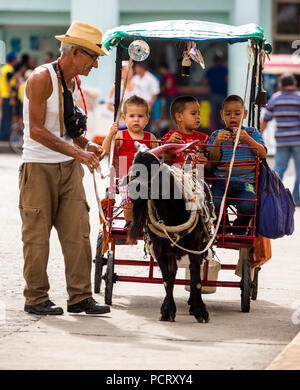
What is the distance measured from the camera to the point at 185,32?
25.3 feet

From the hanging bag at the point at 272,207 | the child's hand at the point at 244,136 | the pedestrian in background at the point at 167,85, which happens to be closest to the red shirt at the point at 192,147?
the child's hand at the point at 244,136

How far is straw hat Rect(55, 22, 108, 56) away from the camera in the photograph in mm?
6992

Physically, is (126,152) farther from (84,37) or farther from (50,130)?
(84,37)

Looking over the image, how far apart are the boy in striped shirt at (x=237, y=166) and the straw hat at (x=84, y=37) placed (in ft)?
3.80

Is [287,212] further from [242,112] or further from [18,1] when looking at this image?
[18,1]

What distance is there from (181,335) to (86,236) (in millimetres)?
1226

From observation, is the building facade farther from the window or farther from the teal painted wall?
the teal painted wall

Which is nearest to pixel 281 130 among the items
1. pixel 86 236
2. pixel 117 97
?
pixel 117 97

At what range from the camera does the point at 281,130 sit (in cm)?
1455

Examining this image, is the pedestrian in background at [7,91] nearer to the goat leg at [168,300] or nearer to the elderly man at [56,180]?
the elderly man at [56,180]

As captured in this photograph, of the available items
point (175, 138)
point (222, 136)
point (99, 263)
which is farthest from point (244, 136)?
point (99, 263)

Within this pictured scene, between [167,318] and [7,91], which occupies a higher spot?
[7,91]

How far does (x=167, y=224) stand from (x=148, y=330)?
758 mm

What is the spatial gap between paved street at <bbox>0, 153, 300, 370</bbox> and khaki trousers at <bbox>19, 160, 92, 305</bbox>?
0.25 m
